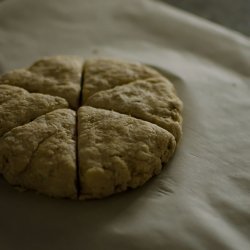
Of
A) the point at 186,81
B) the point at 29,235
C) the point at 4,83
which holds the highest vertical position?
the point at 186,81

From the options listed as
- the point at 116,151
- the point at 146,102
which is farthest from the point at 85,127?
the point at 146,102

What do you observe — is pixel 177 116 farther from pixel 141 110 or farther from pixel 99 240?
pixel 99 240

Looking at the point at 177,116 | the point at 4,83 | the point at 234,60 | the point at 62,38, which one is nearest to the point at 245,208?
the point at 177,116

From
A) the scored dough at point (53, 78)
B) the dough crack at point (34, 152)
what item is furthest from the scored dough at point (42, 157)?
the scored dough at point (53, 78)

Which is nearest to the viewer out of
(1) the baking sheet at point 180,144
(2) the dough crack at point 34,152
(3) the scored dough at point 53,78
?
(1) the baking sheet at point 180,144

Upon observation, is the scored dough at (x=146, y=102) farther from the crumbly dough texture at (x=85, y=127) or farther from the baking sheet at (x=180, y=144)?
the baking sheet at (x=180, y=144)
